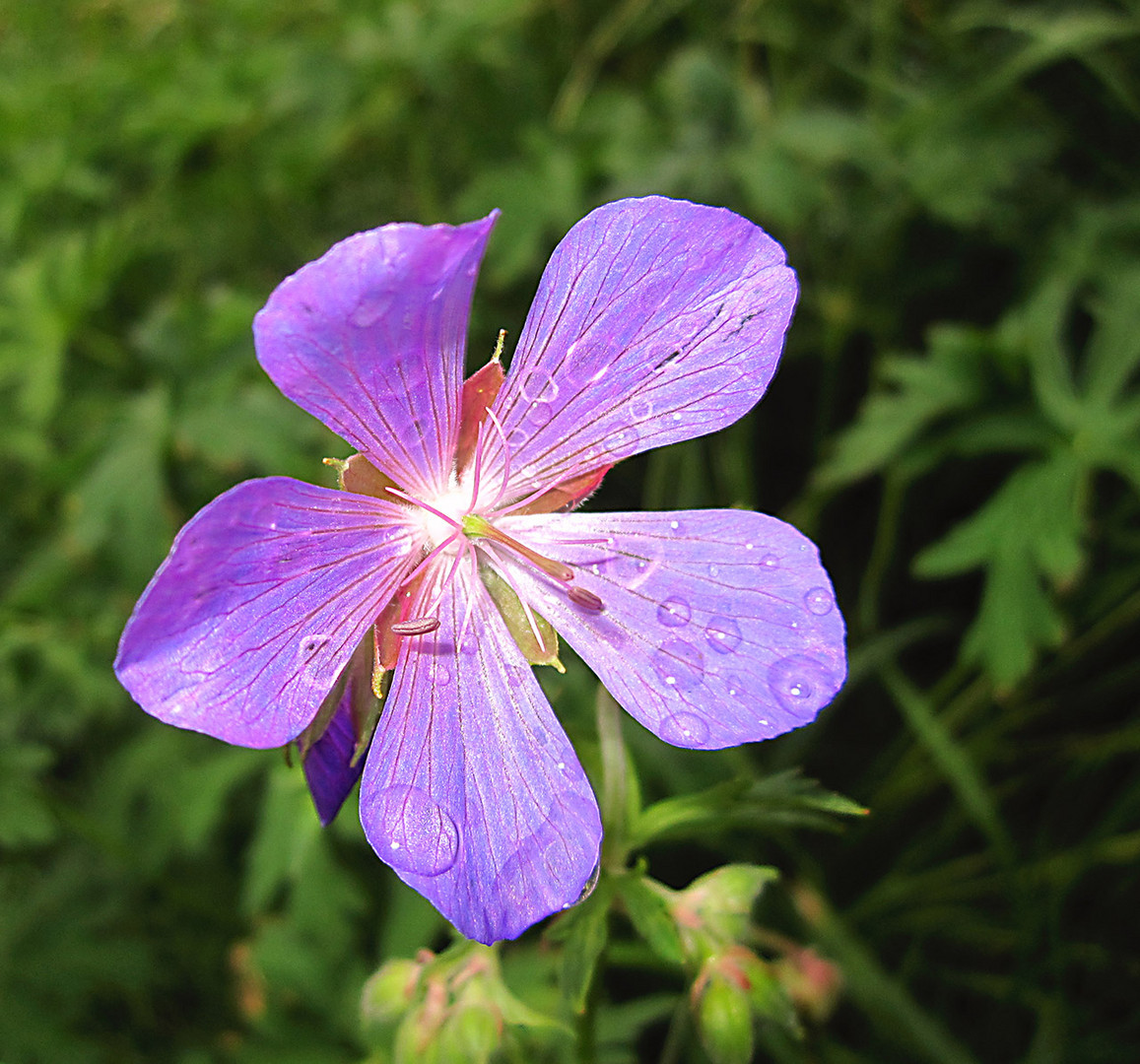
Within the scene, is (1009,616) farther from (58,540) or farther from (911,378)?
(58,540)

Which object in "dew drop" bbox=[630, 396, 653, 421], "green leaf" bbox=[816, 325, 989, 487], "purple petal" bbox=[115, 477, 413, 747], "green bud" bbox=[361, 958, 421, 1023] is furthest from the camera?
"green leaf" bbox=[816, 325, 989, 487]

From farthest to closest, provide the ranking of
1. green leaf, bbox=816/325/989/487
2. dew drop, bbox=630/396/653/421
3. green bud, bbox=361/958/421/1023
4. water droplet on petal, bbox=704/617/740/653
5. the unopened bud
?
green leaf, bbox=816/325/989/487, the unopened bud, green bud, bbox=361/958/421/1023, dew drop, bbox=630/396/653/421, water droplet on petal, bbox=704/617/740/653

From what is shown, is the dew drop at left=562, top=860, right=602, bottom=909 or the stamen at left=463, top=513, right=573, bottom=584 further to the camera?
the stamen at left=463, top=513, right=573, bottom=584

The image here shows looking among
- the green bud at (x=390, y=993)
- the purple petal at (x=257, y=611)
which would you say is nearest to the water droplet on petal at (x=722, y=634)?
the purple petal at (x=257, y=611)

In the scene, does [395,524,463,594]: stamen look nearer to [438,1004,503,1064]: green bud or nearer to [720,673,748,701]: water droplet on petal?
[720,673,748,701]: water droplet on petal

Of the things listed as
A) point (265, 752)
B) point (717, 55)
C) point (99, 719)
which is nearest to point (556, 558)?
point (265, 752)

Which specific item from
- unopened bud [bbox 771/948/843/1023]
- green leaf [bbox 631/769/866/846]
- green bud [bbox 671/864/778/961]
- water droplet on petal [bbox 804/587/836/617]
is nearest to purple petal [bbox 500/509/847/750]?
water droplet on petal [bbox 804/587/836/617]

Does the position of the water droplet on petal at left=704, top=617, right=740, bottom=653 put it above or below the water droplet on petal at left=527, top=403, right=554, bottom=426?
below
